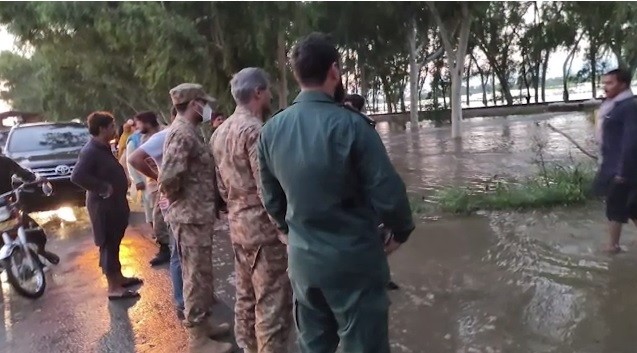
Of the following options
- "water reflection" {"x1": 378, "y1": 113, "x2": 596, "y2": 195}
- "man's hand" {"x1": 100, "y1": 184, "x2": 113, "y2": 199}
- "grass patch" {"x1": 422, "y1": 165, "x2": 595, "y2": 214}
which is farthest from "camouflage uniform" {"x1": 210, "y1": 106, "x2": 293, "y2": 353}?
"water reflection" {"x1": 378, "y1": 113, "x2": 596, "y2": 195}

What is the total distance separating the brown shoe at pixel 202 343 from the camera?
4536mm

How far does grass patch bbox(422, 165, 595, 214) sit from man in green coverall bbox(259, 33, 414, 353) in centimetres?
588

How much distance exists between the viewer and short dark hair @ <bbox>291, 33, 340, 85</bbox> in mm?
2736

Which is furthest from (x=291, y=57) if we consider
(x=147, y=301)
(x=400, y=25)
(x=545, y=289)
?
(x=400, y=25)

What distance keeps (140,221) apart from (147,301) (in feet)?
15.2

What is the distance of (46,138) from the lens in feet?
A: 42.4

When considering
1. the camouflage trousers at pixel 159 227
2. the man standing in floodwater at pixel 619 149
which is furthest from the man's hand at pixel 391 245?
the camouflage trousers at pixel 159 227

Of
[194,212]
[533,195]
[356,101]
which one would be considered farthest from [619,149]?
[194,212]

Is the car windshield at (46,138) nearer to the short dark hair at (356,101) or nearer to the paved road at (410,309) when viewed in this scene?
the paved road at (410,309)

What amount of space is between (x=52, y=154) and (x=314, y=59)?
34.6 feet

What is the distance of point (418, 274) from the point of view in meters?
6.03

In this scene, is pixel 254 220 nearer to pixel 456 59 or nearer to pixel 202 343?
pixel 202 343

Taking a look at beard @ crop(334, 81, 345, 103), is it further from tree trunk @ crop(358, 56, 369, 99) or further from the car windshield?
tree trunk @ crop(358, 56, 369, 99)

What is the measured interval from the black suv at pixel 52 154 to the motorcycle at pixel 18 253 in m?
3.96
